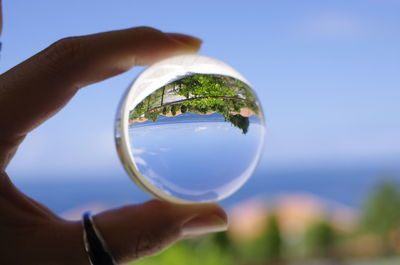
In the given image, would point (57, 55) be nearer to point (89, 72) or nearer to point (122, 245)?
point (89, 72)

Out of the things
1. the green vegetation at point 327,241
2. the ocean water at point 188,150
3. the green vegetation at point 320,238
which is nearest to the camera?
the ocean water at point 188,150

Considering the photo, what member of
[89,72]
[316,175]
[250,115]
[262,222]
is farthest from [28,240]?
[316,175]

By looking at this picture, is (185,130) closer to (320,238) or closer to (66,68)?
(66,68)

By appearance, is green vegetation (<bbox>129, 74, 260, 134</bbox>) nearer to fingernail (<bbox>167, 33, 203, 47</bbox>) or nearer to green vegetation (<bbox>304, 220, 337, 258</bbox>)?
fingernail (<bbox>167, 33, 203, 47</bbox>)

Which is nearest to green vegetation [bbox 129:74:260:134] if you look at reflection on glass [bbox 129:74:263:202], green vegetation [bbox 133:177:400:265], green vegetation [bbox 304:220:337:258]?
reflection on glass [bbox 129:74:263:202]

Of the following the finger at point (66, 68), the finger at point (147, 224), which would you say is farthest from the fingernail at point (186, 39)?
the finger at point (147, 224)

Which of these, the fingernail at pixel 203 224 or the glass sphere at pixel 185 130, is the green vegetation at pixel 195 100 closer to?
the glass sphere at pixel 185 130

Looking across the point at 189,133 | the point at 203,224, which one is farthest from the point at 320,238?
the point at 189,133

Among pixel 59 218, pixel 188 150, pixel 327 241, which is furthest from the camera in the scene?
pixel 327 241
